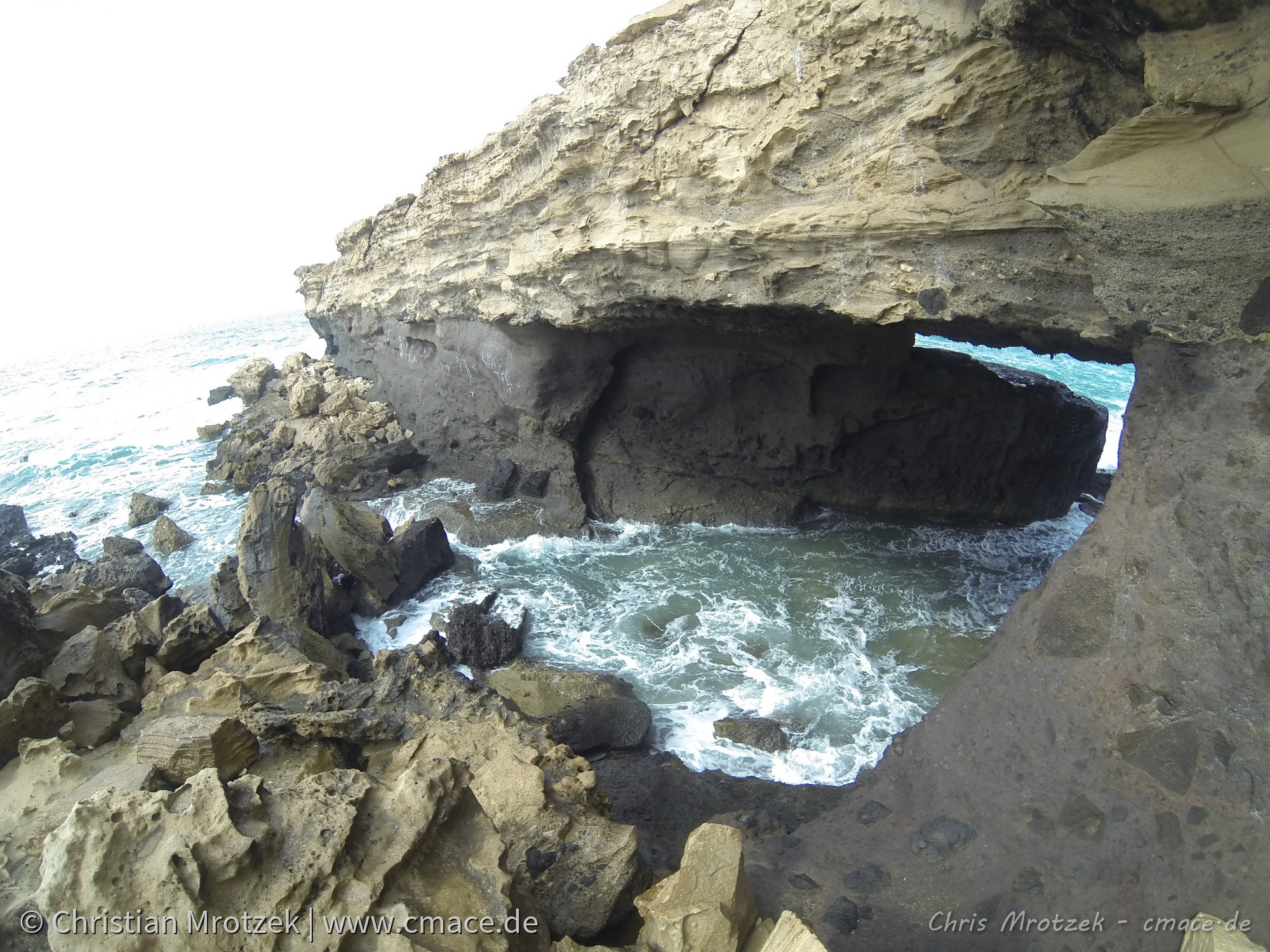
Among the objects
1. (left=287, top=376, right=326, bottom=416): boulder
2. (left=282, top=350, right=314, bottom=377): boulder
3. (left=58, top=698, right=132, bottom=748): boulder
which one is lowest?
(left=58, top=698, right=132, bottom=748): boulder

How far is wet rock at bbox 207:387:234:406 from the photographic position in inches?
920

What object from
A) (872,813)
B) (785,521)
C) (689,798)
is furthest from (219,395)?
(872,813)

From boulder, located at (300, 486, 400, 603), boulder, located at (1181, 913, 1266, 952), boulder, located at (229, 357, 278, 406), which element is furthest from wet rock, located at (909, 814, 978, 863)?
boulder, located at (229, 357, 278, 406)

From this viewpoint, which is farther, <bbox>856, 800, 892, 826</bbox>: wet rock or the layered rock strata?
<bbox>856, 800, 892, 826</bbox>: wet rock

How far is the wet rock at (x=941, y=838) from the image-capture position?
4.86m

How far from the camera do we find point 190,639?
23.2ft

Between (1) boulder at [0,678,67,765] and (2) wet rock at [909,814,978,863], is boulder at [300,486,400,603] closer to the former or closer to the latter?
(1) boulder at [0,678,67,765]

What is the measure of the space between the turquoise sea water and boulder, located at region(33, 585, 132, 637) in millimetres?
3020

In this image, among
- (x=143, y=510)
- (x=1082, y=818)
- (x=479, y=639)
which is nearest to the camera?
(x=1082, y=818)

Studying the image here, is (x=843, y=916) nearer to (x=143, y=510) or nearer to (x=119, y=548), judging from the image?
(x=119, y=548)

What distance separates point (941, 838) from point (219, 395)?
968 inches

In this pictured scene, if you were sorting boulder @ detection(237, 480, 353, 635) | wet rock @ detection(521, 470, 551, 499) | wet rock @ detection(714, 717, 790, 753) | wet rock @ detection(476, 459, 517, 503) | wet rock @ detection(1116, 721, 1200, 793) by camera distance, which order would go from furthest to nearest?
wet rock @ detection(476, 459, 517, 503) → wet rock @ detection(521, 470, 551, 499) → boulder @ detection(237, 480, 353, 635) → wet rock @ detection(714, 717, 790, 753) → wet rock @ detection(1116, 721, 1200, 793)

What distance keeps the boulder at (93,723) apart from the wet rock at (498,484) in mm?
7304

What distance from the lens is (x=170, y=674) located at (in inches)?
259
